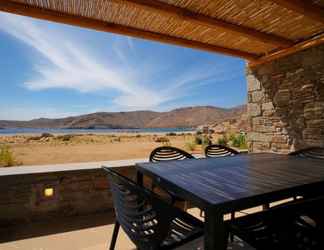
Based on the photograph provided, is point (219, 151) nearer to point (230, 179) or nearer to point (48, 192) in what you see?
point (230, 179)

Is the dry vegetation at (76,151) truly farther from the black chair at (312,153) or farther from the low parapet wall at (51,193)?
the black chair at (312,153)

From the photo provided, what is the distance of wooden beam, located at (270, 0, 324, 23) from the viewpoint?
1.88 m

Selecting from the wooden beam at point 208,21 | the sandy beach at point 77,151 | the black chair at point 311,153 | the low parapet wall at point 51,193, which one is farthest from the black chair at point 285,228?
the sandy beach at point 77,151

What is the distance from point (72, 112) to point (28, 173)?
6128cm

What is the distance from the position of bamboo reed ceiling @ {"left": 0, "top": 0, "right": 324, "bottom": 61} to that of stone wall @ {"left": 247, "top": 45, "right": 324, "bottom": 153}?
14.5 inches

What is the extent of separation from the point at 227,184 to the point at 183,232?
35 cm

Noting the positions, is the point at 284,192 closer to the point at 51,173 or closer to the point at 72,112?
the point at 51,173

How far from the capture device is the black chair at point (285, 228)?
769 millimetres

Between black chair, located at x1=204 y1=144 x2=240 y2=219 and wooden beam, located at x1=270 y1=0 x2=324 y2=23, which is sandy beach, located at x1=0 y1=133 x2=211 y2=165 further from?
wooden beam, located at x1=270 y1=0 x2=324 y2=23

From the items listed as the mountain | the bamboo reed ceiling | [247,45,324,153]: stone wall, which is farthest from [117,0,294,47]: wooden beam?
the mountain

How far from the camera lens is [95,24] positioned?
222 cm

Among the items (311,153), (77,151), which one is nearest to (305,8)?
(311,153)

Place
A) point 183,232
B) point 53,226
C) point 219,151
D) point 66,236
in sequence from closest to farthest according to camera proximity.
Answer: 1. point 183,232
2. point 66,236
3. point 53,226
4. point 219,151

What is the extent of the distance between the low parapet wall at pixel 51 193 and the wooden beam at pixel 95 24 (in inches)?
61.0
